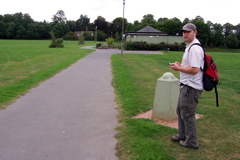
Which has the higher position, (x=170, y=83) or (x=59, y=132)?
(x=170, y=83)

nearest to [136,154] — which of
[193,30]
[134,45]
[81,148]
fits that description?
[81,148]

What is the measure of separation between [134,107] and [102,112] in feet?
2.75

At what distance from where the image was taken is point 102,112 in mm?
5844

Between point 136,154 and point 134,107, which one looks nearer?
point 136,154

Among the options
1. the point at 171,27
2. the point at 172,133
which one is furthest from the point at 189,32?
the point at 171,27

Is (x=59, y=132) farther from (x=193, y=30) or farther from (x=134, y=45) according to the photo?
(x=134, y=45)

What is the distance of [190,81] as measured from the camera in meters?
3.61

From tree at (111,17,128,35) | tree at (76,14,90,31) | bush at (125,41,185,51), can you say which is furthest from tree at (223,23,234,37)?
tree at (76,14,90,31)

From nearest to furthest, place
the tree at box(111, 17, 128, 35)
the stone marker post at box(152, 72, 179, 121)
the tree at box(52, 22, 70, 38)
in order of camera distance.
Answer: the stone marker post at box(152, 72, 179, 121), the tree at box(111, 17, 128, 35), the tree at box(52, 22, 70, 38)

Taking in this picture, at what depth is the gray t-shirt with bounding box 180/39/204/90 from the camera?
136 inches

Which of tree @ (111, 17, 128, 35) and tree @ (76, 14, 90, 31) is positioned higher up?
tree @ (76, 14, 90, 31)

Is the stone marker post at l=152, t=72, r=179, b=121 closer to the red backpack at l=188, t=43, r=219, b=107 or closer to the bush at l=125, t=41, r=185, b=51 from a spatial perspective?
the red backpack at l=188, t=43, r=219, b=107

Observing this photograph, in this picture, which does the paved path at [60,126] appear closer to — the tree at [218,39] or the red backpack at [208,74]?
the red backpack at [208,74]

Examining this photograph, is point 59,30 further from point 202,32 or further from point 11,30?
point 202,32
